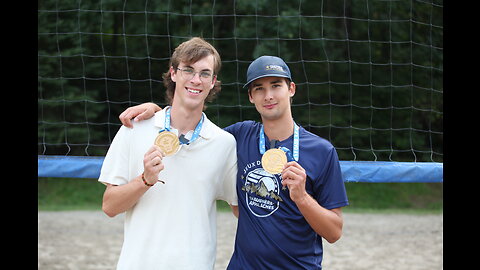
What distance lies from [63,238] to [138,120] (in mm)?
6219

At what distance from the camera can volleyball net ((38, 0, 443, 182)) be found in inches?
470

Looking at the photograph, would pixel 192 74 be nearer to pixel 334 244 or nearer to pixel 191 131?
pixel 191 131

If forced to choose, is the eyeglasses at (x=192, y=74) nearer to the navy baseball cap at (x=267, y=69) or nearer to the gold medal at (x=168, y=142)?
the navy baseball cap at (x=267, y=69)

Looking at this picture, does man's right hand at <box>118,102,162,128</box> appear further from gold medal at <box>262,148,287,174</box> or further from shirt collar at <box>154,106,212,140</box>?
gold medal at <box>262,148,287,174</box>

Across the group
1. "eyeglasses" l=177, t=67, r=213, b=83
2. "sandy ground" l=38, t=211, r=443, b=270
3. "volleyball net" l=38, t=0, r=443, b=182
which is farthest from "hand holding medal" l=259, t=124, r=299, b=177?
"volleyball net" l=38, t=0, r=443, b=182

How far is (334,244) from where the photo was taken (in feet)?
28.2

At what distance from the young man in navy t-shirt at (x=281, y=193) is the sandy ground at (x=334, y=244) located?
4.18 m

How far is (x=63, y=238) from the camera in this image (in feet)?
28.5

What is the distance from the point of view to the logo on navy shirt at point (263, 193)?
3.03 meters

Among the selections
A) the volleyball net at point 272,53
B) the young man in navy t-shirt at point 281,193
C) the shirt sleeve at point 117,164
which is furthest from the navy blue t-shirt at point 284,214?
the volleyball net at point 272,53

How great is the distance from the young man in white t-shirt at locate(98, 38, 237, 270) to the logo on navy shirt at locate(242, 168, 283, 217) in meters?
0.17

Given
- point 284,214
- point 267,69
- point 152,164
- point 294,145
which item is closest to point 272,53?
point 267,69

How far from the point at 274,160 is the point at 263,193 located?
223 mm

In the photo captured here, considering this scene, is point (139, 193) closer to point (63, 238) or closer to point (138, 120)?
point (138, 120)
